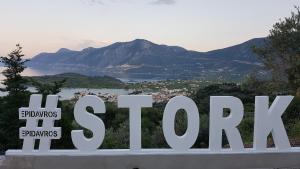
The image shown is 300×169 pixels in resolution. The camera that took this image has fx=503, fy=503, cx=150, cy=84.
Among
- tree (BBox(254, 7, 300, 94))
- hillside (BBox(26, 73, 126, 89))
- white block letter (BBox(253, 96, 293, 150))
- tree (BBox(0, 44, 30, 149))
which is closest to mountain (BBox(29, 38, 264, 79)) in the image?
hillside (BBox(26, 73, 126, 89))

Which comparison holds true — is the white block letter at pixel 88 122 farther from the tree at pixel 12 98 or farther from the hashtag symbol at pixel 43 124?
the tree at pixel 12 98

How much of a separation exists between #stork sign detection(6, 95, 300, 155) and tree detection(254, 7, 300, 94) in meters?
18.2

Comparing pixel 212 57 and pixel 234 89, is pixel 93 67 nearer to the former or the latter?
pixel 212 57

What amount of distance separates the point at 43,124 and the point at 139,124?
1808mm

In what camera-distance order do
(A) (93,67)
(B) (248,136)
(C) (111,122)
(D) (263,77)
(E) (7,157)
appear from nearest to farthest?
(E) (7,157) < (B) (248,136) < (C) (111,122) < (D) (263,77) < (A) (93,67)

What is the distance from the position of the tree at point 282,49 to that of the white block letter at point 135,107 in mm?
19295

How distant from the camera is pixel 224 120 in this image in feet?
31.8

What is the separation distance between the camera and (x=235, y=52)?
83.1m

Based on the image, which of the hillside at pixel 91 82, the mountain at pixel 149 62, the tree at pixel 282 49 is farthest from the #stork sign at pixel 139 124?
the mountain at pixel 149 62

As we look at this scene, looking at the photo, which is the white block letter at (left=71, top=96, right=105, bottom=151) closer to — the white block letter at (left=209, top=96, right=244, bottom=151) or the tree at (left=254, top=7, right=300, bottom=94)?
the white block letter at (left=209, top=96, right=244, bottom=151)

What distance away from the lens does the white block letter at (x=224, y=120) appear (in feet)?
31.6

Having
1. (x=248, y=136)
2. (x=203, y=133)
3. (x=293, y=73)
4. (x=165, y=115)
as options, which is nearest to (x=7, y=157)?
(x=165, y=115)

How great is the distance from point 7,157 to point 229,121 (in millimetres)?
4270

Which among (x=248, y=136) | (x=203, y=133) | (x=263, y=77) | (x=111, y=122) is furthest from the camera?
(x=263, y=77)
